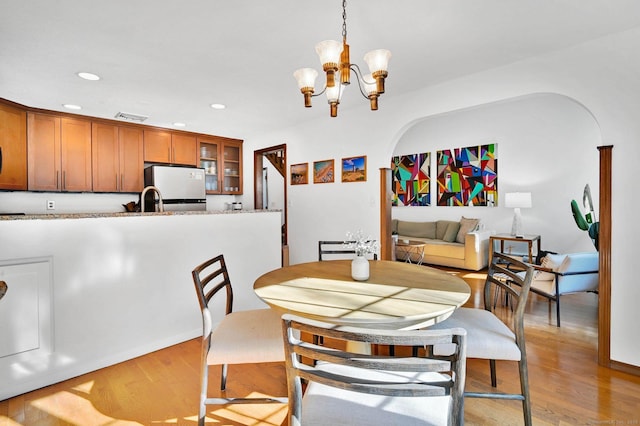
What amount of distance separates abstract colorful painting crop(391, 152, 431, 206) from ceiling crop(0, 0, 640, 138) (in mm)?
3375

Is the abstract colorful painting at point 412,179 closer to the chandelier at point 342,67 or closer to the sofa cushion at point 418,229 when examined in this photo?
the sofa cushion at point 418,229

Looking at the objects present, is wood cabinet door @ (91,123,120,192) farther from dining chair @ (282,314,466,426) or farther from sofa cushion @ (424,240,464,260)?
sofa cushion @ (424,240,464,260)

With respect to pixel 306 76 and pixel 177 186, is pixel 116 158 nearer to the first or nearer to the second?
pixel 177 186

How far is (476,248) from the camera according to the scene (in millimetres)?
4988

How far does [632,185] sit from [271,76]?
2.85 meters

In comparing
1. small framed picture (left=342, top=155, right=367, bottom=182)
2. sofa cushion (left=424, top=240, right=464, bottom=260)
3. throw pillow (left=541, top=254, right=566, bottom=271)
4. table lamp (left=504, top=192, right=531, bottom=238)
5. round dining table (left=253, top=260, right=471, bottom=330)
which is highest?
small framed picture (left=342, top=155, right=367, bottom=182)

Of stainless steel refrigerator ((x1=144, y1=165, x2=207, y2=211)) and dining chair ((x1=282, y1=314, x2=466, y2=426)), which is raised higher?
stainless steel refrigerator ((x1=144, y1=165, x2=207, y2=211))

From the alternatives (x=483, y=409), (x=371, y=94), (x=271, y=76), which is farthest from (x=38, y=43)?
(x=483, y=409)

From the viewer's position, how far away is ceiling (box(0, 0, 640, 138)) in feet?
6.06

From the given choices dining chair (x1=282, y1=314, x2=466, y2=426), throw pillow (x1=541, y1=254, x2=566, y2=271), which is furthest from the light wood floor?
dining chair (x1=282, y1=314, x2=466, y2=426)

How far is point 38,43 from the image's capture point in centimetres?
221

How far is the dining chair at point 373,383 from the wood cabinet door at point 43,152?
4.39 metres

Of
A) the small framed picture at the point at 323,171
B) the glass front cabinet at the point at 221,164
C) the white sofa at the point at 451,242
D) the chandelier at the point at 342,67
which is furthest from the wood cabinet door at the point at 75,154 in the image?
the white sofa at the point at 451,242

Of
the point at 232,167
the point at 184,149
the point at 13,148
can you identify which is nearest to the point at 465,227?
the point at 232,167
